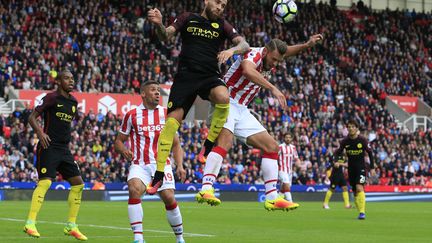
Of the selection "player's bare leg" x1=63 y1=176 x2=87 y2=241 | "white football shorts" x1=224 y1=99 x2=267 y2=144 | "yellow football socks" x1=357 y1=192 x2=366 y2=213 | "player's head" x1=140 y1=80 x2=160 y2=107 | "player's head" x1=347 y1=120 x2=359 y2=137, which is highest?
"player's head" x1=140 y1=80 x2=160 y2=107

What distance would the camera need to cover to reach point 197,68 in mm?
11391

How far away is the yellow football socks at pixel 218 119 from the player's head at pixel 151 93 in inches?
42.5

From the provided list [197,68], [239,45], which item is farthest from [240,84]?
[197,68]

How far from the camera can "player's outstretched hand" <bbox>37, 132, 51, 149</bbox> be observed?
14015 millimetres

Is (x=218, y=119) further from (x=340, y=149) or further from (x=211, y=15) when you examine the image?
(x=340, y=149)

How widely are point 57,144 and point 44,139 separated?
15.4 inches

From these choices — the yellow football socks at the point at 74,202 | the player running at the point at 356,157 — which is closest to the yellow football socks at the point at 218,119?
the yellow football socks at the point at 74,202

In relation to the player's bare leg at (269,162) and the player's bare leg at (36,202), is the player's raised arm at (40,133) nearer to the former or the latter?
the player's bare leg at (36,202)

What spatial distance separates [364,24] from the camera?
54188mm

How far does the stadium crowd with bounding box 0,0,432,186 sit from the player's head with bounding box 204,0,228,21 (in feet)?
68.2

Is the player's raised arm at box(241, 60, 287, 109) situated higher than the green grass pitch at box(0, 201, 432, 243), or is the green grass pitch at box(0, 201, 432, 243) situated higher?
the player's raised arm at box(241, 60, 287, 109)

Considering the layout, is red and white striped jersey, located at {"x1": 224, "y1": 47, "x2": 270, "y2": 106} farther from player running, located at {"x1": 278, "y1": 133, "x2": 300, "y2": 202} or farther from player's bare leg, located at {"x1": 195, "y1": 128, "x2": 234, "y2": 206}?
player running, located at {"x1": 278, "y1": 133, "x2": 300, "y2": 202}

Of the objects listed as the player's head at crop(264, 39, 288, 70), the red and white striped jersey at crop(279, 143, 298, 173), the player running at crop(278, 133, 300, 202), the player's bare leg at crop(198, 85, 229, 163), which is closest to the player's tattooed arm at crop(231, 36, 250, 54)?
the player's bare leg at crop(198, 85, 229, 163)

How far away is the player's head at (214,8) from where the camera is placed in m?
11.5
